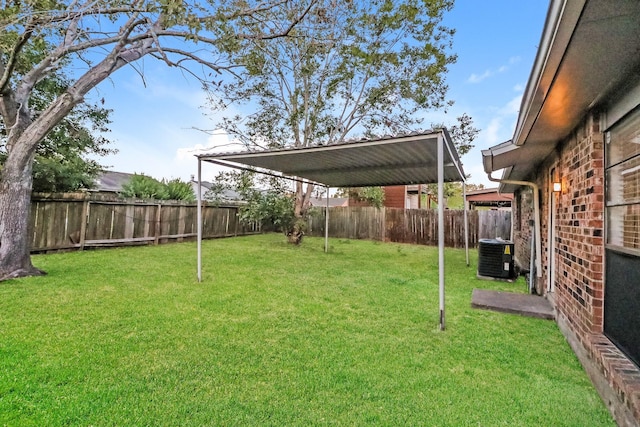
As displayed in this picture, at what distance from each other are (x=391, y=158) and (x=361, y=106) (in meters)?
6.23

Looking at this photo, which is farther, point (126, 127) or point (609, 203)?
point (126, 127)

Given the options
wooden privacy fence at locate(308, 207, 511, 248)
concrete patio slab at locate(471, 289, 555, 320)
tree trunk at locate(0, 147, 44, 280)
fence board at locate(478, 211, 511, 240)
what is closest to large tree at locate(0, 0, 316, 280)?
tree trunk at locate(0, 147, 44, 280)

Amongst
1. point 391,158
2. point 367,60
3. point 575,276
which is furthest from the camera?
point 367,60

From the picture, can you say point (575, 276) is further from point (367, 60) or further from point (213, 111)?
point (213, 111)

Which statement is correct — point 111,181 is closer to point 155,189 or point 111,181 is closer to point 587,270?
point 155,189

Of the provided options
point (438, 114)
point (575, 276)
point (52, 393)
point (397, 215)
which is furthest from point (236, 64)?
point (397, 215)

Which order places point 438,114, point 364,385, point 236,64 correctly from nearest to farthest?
point 364,385, point 236,64, point 438,114

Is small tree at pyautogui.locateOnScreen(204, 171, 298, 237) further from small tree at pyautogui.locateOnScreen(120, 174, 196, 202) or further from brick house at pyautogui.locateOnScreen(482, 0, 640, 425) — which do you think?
brick house at pyautogui.locateOnScreen(482, 0, 640, 425)

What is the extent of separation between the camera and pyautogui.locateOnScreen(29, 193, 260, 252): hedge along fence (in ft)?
25.3

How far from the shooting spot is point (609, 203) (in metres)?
2.62

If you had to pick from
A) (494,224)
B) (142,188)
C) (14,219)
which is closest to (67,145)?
(142,188)

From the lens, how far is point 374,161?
19.4 ft

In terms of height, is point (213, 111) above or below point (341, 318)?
above

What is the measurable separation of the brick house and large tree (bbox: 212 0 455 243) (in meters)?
7.58
